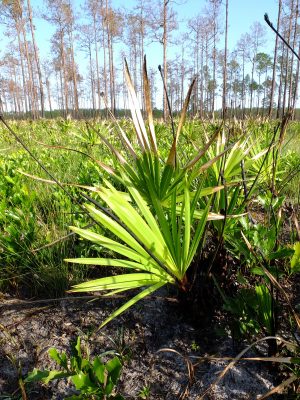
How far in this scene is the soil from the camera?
97cm

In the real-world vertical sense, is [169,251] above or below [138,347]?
above

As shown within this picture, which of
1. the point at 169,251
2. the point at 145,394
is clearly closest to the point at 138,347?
the point at 145,394

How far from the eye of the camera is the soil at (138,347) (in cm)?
97

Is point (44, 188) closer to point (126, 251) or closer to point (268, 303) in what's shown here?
point (126, 251)

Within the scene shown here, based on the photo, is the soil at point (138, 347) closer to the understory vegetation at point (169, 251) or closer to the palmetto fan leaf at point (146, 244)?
the understory vegetation at point (169, 251)

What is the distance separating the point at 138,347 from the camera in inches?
44.3

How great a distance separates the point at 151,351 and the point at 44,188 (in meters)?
1.66

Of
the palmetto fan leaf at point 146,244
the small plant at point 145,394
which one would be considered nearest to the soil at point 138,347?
the small plant at point 145,394

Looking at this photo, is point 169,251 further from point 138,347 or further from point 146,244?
point 138,347

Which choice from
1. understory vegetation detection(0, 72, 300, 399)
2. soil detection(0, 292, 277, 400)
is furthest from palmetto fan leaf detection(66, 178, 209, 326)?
soil detection(0, 292, 277, 400)

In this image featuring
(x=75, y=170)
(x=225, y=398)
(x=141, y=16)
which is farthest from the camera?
(x=141, y=16)

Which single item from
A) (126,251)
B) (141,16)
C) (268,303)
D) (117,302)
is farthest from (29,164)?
(141,16)

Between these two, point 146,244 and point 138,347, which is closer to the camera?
point 146,244

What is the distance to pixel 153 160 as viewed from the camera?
3.65ft
